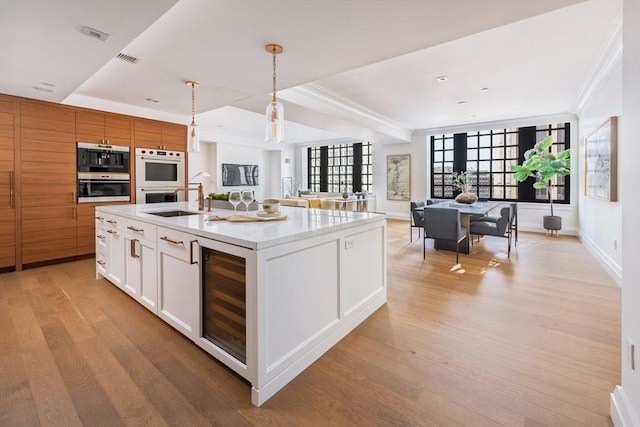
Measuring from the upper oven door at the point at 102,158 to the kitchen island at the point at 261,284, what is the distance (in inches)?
103

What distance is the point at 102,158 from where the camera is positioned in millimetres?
4562

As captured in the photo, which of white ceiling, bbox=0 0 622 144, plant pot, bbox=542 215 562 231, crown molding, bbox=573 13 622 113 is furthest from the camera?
plant pot, bbox=542 215 562 231

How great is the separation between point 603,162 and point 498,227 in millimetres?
1461

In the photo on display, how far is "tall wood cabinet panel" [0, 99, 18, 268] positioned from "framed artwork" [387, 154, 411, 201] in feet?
26.4

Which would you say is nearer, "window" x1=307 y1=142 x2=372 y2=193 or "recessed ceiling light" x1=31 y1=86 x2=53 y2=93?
"recessed ceiling light" x1=31 y1=86 x2=53 y2=93

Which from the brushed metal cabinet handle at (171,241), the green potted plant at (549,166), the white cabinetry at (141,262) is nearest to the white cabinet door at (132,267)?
the white cabinetry at (141,262)

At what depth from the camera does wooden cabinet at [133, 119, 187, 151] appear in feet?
16.1

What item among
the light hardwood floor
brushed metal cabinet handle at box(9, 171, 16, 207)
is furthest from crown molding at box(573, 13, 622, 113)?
brushed metal cabinet handle at box(9, 171, 16, 207)

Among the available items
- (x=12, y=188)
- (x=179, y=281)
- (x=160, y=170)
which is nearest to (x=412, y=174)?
(x=160, y=170)

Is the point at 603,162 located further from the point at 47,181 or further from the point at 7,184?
the point at 7,184

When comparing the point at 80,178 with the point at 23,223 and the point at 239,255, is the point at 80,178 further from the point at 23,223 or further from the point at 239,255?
the point at 239,255

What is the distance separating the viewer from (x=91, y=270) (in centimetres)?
392

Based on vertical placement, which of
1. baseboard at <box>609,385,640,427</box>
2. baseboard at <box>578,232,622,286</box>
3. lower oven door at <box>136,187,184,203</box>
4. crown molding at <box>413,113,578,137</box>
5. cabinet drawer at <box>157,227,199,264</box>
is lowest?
baseboard at <box>609,385,640,427</box>

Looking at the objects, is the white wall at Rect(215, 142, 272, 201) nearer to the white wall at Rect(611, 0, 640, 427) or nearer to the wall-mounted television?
the wall-mounted television
